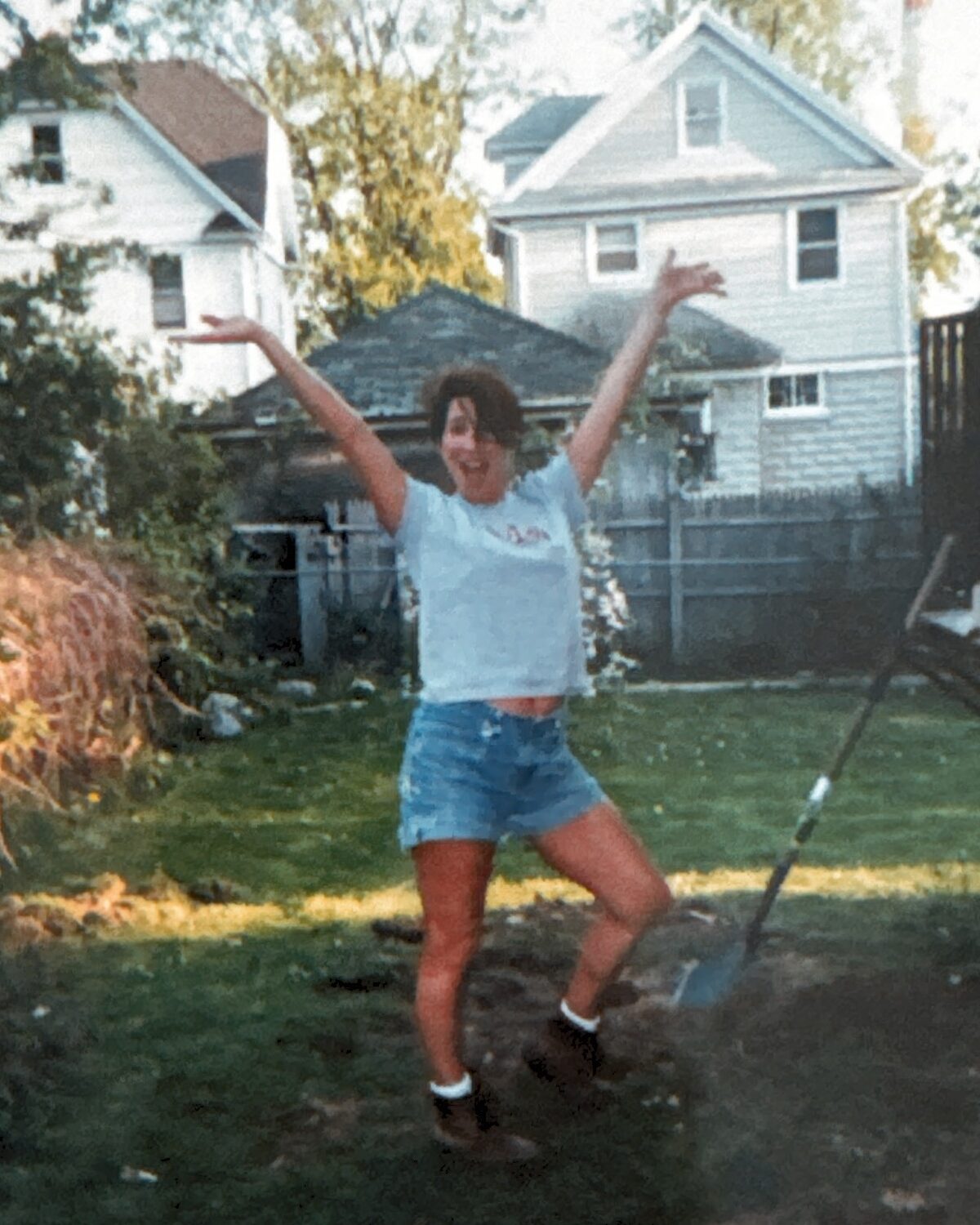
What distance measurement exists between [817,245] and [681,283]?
49.3 feet

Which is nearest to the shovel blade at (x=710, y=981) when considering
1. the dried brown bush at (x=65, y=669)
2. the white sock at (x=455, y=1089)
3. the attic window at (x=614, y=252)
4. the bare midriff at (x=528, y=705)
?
the white sock at (x=455, y=1089)

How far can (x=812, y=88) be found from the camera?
15.5 metres

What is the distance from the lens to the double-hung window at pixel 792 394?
17.6m

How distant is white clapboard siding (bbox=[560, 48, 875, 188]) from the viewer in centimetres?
1738

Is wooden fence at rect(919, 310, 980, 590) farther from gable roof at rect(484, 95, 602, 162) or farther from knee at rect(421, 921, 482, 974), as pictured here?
gable roof at rect(484, 95, 602, 162)

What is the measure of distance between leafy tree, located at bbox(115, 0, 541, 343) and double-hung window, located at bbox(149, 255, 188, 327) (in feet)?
2.83

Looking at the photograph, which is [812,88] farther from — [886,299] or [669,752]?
[669,752]

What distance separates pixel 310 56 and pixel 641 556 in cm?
649

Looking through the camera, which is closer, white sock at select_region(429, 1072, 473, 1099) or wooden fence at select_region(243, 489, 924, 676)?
white sock at select_region(429, 1072, 473, 1099)

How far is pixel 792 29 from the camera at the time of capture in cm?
1411

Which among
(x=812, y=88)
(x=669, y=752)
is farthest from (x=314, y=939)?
Result: (x=812, y=88)

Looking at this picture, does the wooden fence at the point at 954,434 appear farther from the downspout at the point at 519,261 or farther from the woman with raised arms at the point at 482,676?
the downspout at the point at 519,261

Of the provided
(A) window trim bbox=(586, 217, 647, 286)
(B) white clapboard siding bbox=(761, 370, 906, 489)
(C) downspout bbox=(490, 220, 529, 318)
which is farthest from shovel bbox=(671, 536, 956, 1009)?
(C) downspout bbox=(490, 220, 529, 318)

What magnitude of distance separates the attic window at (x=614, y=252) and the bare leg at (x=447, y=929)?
48.2 feet
